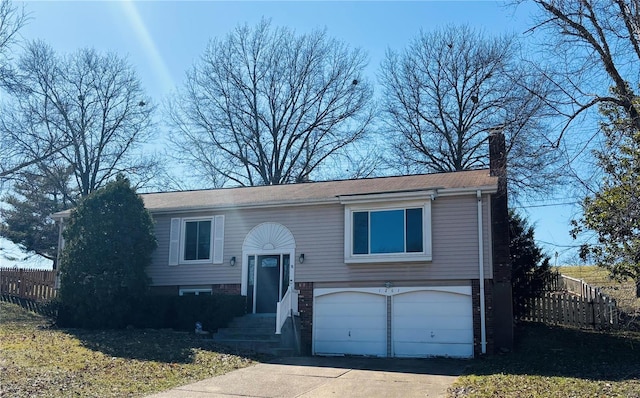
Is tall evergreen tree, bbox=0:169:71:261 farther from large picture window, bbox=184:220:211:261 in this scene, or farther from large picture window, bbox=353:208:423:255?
large picture window, bbox=353:208:423:255

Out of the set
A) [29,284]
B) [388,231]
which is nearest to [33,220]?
[29,284]

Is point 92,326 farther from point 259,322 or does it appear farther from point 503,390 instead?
point 503,390

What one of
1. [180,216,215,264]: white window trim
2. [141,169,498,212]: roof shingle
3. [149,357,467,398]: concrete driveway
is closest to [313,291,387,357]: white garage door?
[149,357,467,398]: concrete driveway

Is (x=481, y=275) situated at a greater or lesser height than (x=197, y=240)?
lesser

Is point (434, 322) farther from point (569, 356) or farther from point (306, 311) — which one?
point (306, 311)

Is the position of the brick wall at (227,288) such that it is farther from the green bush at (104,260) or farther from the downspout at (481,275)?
the downspout at (481,275)

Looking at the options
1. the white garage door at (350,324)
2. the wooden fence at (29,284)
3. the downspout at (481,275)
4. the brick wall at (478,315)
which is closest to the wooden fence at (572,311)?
the brick wall at (478,315)

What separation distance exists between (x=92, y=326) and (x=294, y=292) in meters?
5.86

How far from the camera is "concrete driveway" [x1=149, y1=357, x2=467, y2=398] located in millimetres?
9531

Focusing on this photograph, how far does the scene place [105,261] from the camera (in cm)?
1619

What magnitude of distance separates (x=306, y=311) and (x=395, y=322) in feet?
8.32

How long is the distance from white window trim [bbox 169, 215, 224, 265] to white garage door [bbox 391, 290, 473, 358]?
5.67 meters

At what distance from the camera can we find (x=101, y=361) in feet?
37.8

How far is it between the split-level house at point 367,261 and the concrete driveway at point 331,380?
1574 mm
